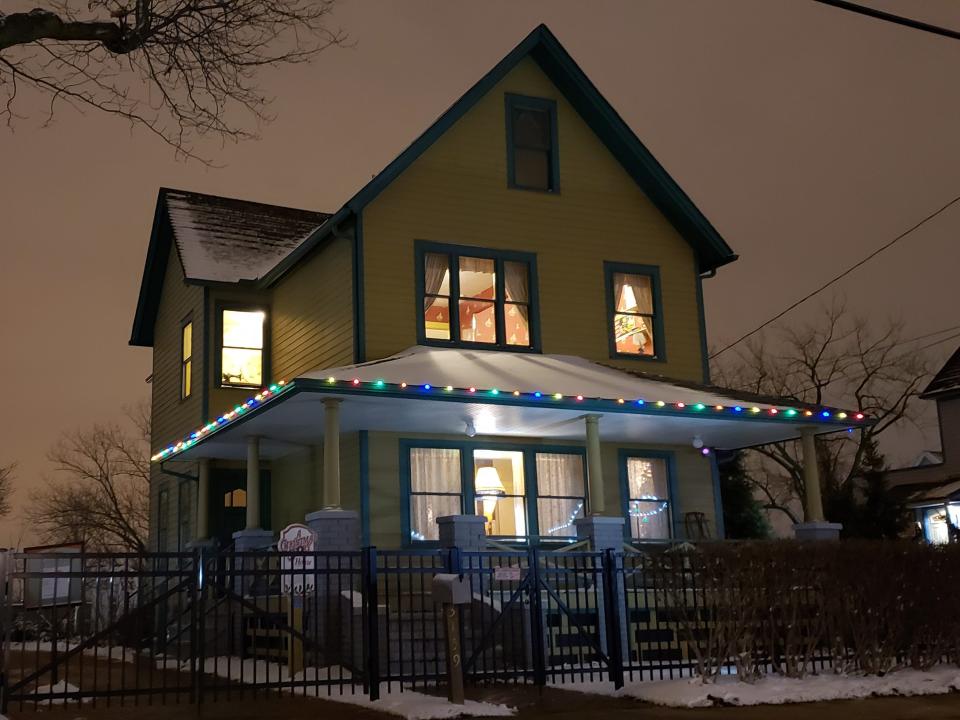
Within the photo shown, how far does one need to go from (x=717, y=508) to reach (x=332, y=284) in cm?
816

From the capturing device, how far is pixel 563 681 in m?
12.5

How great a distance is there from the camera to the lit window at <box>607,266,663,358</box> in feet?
66.1

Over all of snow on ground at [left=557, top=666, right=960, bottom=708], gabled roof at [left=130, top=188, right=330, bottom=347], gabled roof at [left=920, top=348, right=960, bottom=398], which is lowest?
snow on ground at [left=557, top=666, right=960, bottom=708]

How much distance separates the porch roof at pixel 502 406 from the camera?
1529 cm

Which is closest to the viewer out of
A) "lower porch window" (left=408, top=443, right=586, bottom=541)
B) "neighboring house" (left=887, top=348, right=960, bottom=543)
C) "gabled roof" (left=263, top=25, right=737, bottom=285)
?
"lower porch window" (left=408, top=443, right=586, bottom=541)

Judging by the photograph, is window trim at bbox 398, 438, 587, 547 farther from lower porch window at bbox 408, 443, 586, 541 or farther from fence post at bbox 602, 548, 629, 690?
fence post at bbox 602, 548, 629, 690

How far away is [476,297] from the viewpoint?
19078 mm

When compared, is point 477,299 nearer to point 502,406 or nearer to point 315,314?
point 315,314

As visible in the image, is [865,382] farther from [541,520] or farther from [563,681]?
[563,681]

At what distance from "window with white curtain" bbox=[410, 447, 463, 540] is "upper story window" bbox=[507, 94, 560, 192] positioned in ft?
17.4

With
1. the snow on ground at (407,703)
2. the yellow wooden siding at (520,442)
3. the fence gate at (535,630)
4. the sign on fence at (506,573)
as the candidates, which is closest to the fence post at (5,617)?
the snow on ground at (407,703)

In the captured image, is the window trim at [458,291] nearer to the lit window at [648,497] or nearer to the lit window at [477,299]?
the lit window at [477,299]

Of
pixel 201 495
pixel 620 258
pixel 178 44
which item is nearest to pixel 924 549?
pixel 620 258

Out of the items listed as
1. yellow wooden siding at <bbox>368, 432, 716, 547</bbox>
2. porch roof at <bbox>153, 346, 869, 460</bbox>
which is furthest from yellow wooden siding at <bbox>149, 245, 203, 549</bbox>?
yellow wooden siding at <bbox>368, 432, 716, 547</bbox>
